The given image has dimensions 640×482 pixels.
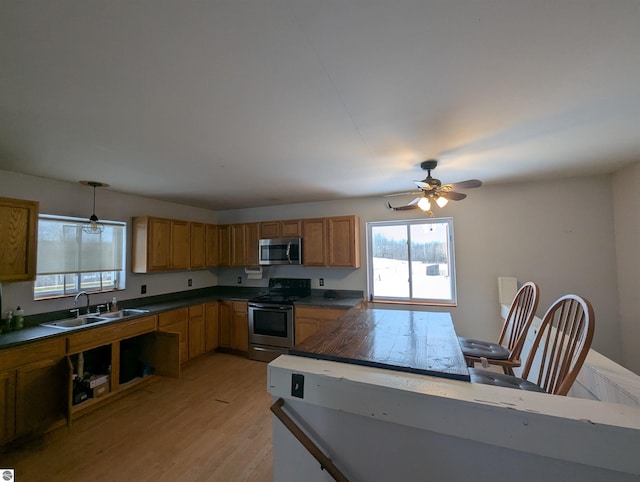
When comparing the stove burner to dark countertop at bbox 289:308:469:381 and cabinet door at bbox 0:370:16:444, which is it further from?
cabinet door at bbox 0:370:16:444

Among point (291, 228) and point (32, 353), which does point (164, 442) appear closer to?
point (32, 353)

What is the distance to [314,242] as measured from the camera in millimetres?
4035

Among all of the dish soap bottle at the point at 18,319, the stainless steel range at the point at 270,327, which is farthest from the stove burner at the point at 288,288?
the dish soap bottle at the point at 18,319

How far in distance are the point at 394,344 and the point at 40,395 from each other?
122 inches

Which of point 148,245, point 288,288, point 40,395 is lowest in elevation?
point 40,395

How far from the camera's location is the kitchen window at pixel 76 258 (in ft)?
9.08

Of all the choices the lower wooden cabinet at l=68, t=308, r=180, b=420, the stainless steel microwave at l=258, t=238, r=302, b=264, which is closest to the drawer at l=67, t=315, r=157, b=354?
the lower wooden cabinet at l=68, t=308, r=180, b=420

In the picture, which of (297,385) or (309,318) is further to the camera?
(309,318)

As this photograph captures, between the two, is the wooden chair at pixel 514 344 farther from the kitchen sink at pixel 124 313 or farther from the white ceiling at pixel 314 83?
the kitchen sink at pixel 124 313

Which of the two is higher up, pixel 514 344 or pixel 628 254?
pixel 628 254

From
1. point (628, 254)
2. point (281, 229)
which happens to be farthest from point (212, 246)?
point (628, 254)

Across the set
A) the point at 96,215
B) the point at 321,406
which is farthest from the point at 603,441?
the point at 96,215

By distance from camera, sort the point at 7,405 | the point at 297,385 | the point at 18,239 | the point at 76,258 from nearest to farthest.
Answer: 1. the point at 297,385
2. the point at 7,405
3. the point at 18,239
4. the point at 76,258

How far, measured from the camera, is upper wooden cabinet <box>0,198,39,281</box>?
2.26 metres
